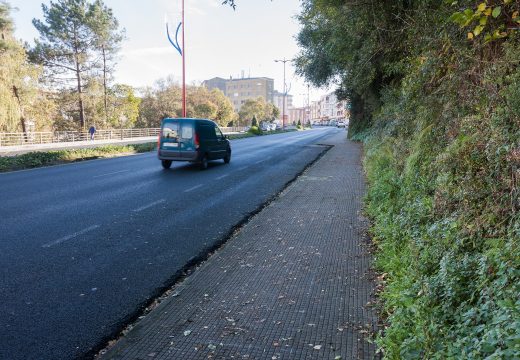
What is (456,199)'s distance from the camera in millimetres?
4172

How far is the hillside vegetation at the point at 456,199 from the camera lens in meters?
2.64

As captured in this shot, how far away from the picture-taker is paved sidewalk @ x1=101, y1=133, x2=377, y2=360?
126 inches

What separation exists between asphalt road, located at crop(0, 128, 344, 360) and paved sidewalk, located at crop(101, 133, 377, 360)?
1.42ft

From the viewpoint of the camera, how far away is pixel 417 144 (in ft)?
21.6

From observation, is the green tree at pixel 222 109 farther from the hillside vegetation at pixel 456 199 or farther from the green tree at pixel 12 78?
the hillside vegetation at pixel 456 199

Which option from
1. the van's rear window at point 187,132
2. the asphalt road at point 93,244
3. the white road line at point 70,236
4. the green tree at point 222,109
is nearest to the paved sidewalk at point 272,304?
the asphalt road at point 93,244

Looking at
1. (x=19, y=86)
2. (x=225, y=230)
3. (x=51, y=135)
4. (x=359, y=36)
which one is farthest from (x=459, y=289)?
(x=19, y=86)

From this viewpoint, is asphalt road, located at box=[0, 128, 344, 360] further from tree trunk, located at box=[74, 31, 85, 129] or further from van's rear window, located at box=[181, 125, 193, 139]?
tree trunk, located at box=[74, 31, 85, 129]

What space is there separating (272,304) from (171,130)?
41.2ft

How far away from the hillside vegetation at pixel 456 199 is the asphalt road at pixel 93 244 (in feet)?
8.35

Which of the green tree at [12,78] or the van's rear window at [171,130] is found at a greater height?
the green tree at [12,78]

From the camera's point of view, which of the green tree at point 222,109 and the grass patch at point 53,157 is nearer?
the grass patch at point 53,157

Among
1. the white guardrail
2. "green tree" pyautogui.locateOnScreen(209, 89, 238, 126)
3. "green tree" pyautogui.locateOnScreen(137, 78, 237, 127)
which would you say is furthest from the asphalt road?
"green tree" pyautogui.locateOnScreen(209, 89, 238, 126)

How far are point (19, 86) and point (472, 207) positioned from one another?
44863mm
